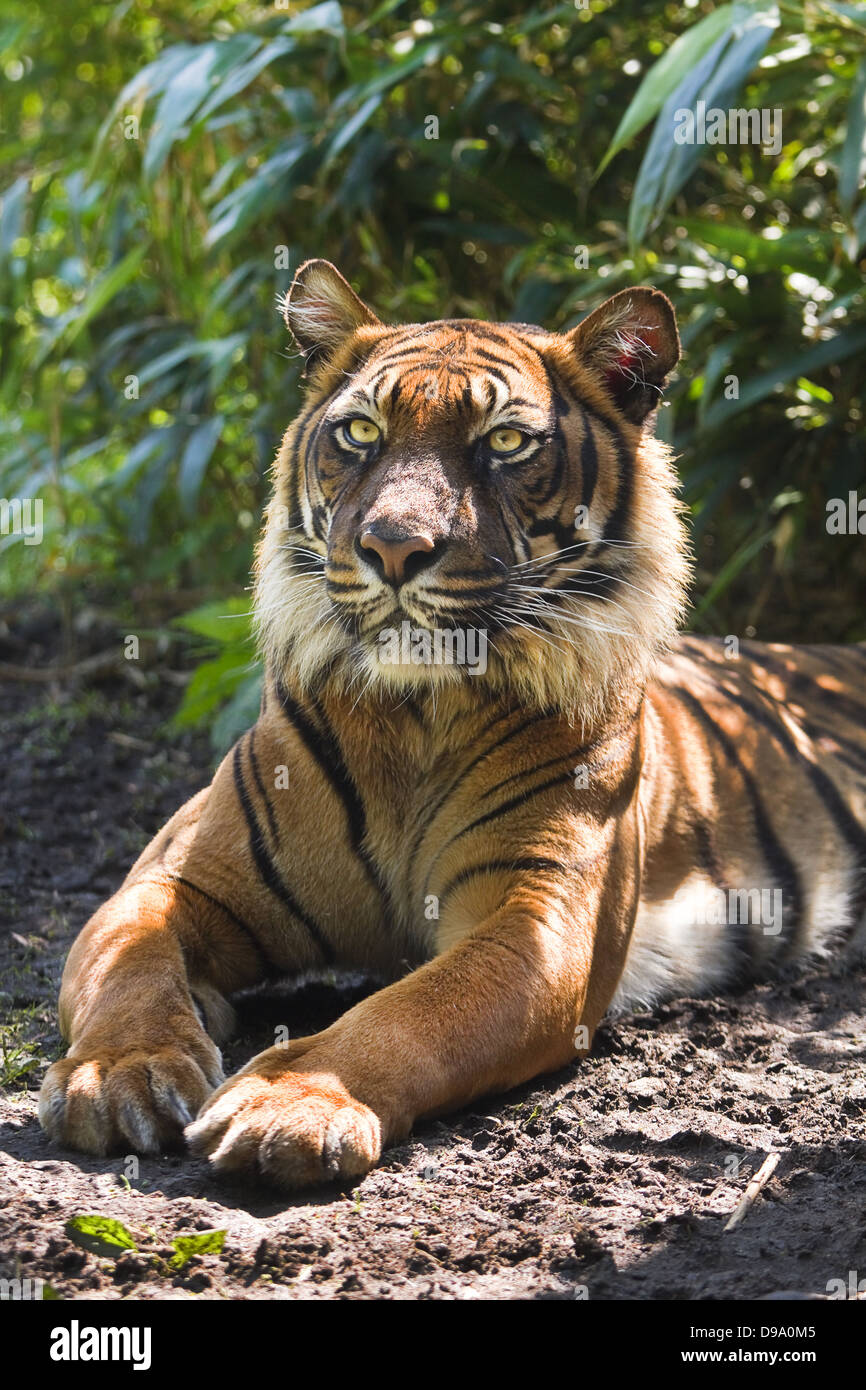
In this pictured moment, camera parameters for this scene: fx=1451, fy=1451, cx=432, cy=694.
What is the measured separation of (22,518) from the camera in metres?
7.09

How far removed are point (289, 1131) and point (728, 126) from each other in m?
4.14

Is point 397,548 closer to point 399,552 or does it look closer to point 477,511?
point 399,552

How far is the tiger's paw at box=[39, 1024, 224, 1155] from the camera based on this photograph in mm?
2436

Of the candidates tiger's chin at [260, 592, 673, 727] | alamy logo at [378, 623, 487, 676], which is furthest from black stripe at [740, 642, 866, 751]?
alamy logo at [378, 623, 487, 676]

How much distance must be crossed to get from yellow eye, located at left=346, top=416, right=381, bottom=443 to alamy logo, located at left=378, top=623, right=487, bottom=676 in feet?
1.47

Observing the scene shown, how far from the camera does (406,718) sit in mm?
3010

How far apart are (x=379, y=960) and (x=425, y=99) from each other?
157 inches

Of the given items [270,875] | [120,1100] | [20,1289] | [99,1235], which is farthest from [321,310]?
[20,1289]

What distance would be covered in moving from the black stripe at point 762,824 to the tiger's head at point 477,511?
0.69m

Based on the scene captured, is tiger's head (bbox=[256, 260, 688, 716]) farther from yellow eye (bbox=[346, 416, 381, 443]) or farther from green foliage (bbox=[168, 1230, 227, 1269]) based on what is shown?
green foliage (bbox=[168, 1230, 227, 1269])

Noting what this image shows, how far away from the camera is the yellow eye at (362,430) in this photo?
2963 millimetres

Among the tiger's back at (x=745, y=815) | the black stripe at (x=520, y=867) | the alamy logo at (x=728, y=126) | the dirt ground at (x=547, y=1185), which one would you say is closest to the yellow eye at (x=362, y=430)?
the black stripe at (x=520, y=867)
